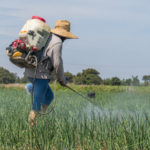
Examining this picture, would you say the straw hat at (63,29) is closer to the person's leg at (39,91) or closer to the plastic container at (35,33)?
the plastic container at (35,33)

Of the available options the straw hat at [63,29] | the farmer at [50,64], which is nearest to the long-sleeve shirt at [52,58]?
the farmer at [50,64]

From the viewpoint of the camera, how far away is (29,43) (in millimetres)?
3070

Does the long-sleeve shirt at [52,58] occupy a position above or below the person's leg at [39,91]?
above

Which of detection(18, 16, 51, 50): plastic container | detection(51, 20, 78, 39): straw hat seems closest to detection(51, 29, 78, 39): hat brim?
detection(51, 20, 78, 39): straw hat

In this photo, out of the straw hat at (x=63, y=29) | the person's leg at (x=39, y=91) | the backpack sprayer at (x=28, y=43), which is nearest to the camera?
the backpack sprayer at (x=28, y=43)

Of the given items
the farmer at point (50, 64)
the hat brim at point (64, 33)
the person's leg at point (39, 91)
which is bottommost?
the person's leg at point (39, 91)

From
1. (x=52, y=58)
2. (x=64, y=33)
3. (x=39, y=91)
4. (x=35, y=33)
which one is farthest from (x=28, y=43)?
(x=39, y=91)

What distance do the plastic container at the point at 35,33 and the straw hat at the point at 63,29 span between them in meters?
0.19

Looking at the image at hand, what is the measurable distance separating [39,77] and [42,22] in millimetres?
734

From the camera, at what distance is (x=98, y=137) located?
2342mm

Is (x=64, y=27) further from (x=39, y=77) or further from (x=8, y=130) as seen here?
(x=8, y=130)

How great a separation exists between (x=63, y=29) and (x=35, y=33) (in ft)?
1.69

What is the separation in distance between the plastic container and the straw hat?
0.61 ft

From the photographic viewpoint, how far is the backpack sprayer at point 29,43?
3006 millimetres
